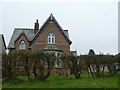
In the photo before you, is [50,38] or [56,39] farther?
[50,38]

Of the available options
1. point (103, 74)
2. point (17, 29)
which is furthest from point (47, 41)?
point (103, 74)

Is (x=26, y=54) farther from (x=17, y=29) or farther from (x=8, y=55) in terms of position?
(x=17, y=29)

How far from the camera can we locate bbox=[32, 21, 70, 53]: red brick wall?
150 feet

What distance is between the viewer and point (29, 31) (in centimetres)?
5072

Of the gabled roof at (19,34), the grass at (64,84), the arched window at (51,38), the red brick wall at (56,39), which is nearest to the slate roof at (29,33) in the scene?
the gabled roof at (19,34)

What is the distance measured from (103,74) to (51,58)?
20.1 feet

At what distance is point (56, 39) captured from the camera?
4597 centimetres

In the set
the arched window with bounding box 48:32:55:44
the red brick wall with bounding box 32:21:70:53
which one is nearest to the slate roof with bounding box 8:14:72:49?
the red brick wall with bounding box 32:21:70:53

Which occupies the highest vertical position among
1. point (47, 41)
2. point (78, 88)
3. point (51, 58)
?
point (47, 41)

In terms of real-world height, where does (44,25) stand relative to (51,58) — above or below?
above

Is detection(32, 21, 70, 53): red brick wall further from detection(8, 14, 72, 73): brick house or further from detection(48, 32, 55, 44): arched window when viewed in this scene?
detection(48, 32, 55, 44): arched window

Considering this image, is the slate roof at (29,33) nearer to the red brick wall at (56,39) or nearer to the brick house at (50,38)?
the brick house at (50,38)

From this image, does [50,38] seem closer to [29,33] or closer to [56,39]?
[56,39]

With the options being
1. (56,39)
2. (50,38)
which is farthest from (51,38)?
(56,39)
